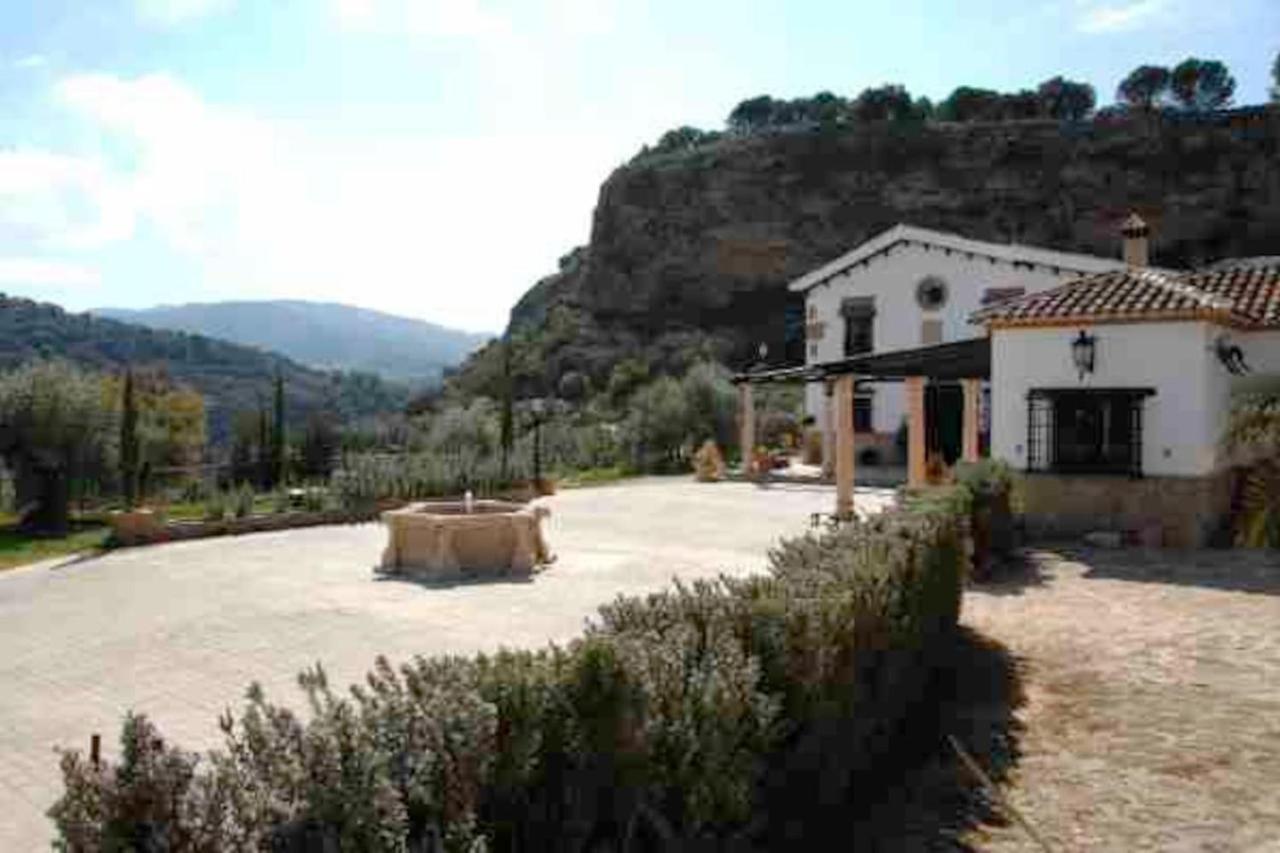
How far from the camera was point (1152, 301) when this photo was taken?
13.5m

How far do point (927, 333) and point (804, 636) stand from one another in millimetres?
24624

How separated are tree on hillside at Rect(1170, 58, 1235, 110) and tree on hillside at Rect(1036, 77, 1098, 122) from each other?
5011 mm

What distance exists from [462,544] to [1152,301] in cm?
958

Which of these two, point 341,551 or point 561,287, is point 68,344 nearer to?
point 561,287

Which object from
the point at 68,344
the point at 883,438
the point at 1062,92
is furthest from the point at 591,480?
the point at 68,344

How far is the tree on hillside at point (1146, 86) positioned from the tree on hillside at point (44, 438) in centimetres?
5975

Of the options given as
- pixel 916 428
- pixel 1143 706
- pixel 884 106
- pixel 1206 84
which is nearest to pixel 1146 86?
pixel 1206 84

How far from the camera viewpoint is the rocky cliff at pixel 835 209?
48000 millimetres

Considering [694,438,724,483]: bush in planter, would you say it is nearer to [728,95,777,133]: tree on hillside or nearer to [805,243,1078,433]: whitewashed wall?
[805,243,1078,433]: whitewashed wall

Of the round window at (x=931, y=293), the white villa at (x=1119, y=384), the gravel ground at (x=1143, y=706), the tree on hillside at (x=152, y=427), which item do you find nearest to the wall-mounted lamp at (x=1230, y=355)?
the white villa at (x=1119, y=384)

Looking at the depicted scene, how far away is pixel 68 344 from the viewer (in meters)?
75.1

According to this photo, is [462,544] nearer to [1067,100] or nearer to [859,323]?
[859,323]

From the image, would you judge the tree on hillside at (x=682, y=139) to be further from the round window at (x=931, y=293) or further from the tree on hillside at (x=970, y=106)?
the round window at (x=931, y=293)

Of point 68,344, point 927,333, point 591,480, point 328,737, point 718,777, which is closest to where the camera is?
point 328,737
